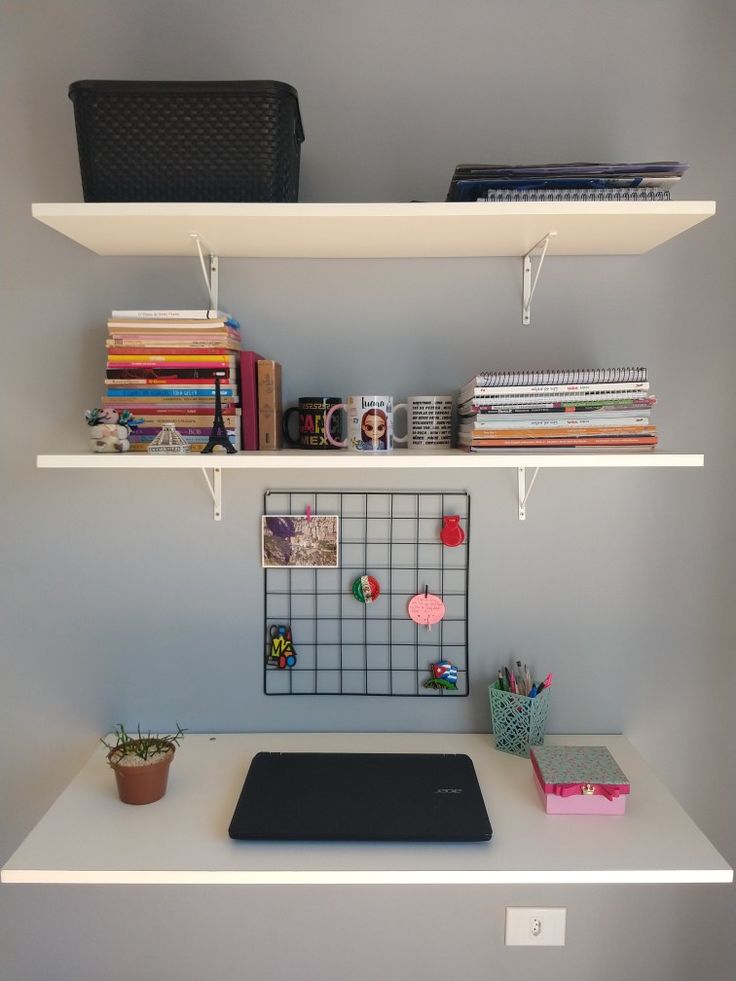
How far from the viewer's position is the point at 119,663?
1.46m

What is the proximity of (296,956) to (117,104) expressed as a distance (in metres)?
1.61

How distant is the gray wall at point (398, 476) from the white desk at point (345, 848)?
22 centimetres

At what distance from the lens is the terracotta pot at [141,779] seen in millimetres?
1216

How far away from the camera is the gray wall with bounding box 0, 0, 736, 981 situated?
53.0 inches

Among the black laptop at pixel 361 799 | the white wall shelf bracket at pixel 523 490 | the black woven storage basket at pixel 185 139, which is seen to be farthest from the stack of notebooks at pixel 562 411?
the black laptop at pixel 361 799

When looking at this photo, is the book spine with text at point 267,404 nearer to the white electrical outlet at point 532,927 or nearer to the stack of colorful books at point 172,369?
the stack of colorful books at point 172,369

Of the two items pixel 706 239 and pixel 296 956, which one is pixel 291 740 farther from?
pixel 706 239

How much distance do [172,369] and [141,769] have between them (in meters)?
0.67

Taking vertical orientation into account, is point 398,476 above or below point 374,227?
below

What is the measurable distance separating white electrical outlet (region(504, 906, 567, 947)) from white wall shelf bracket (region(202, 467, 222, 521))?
0.99m

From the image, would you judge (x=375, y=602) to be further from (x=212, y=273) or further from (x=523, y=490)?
(x=212, y=273)

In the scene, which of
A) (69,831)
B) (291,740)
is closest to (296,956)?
(291,740)

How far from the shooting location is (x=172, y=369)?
1241 mm

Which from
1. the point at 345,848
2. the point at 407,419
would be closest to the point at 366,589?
the point at 407,419
